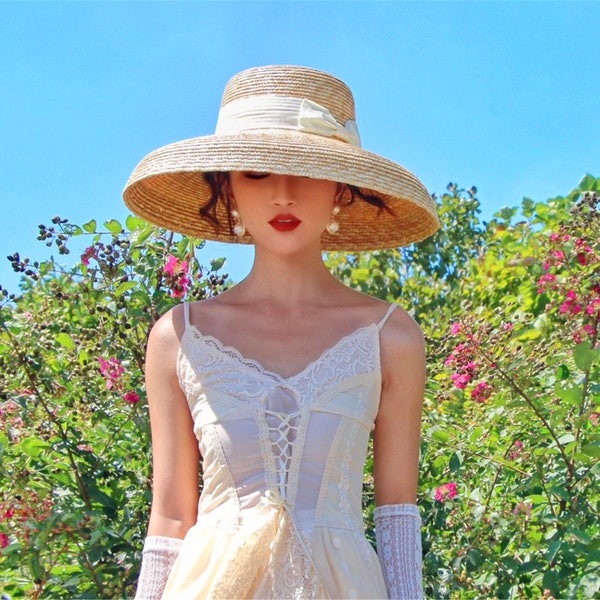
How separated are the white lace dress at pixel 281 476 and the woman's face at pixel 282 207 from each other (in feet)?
0.81

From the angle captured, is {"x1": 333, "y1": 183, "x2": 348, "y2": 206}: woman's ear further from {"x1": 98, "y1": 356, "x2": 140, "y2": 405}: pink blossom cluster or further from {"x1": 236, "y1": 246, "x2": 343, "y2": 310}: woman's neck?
{"x1": 98, "y1": 356, "x2": 140, "y2": 405}: pink blossom cluster

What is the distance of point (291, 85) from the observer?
96.0 inches

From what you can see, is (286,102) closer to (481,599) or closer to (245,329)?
(245,329)

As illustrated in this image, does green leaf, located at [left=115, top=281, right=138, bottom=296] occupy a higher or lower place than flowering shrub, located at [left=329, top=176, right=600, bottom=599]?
higher

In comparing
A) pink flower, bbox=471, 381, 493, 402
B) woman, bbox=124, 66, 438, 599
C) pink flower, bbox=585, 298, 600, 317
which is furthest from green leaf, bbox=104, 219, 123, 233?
pink flower, bbox=585, 298, 600, 317

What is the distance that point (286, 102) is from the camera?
94.8 inches

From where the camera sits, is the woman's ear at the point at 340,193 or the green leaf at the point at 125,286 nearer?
the woman's ear at the point at 340,193

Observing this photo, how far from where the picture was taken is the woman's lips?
234 centimetres

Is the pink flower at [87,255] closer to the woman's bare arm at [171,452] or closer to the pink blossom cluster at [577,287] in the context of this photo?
the woman's bare arm at [171,452]

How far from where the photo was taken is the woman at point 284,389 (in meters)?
2.14

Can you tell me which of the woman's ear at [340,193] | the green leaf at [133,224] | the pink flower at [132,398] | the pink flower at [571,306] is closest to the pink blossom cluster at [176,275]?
the green leaf at [133,224]

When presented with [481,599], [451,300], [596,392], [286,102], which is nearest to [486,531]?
[481,599]

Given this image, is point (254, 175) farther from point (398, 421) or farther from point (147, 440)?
point (147, 440)

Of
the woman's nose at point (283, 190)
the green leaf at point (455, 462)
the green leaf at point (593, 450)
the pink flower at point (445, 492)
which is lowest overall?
the green leaf at point (593, 450)
